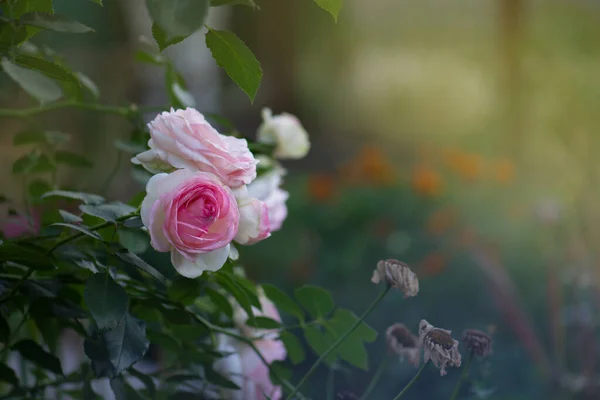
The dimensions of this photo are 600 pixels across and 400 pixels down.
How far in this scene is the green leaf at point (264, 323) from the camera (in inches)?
18.3

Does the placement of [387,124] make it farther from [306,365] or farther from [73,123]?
[306,365]

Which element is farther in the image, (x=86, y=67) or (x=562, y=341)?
(x=86, y=67)

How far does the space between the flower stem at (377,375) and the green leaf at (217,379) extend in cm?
9

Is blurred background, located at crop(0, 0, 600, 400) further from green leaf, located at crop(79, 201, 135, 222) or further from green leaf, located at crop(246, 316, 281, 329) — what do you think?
green leaf, located at crop(79, 201, 135, 222)

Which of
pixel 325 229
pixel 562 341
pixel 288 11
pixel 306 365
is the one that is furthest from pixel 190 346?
pixel 288 11

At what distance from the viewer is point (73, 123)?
149cm

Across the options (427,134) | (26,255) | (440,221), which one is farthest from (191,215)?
(427,134)

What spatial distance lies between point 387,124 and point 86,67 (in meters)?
0.65

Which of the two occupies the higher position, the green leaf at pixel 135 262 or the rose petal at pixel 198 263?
the rose petal at pixel 198 263

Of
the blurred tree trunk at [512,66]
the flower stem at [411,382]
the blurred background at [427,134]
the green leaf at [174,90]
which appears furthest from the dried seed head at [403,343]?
the blurred tree trunk at [512,66]

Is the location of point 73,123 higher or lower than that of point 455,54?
lower

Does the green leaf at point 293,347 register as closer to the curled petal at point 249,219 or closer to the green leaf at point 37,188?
the curled petal at point 249,219

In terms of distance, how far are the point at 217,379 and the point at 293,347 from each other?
0.18ft

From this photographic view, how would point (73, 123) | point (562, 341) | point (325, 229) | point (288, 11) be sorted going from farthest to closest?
point (73, 123)
point (288, 11)
point (325, 229)
point (562, 341)
